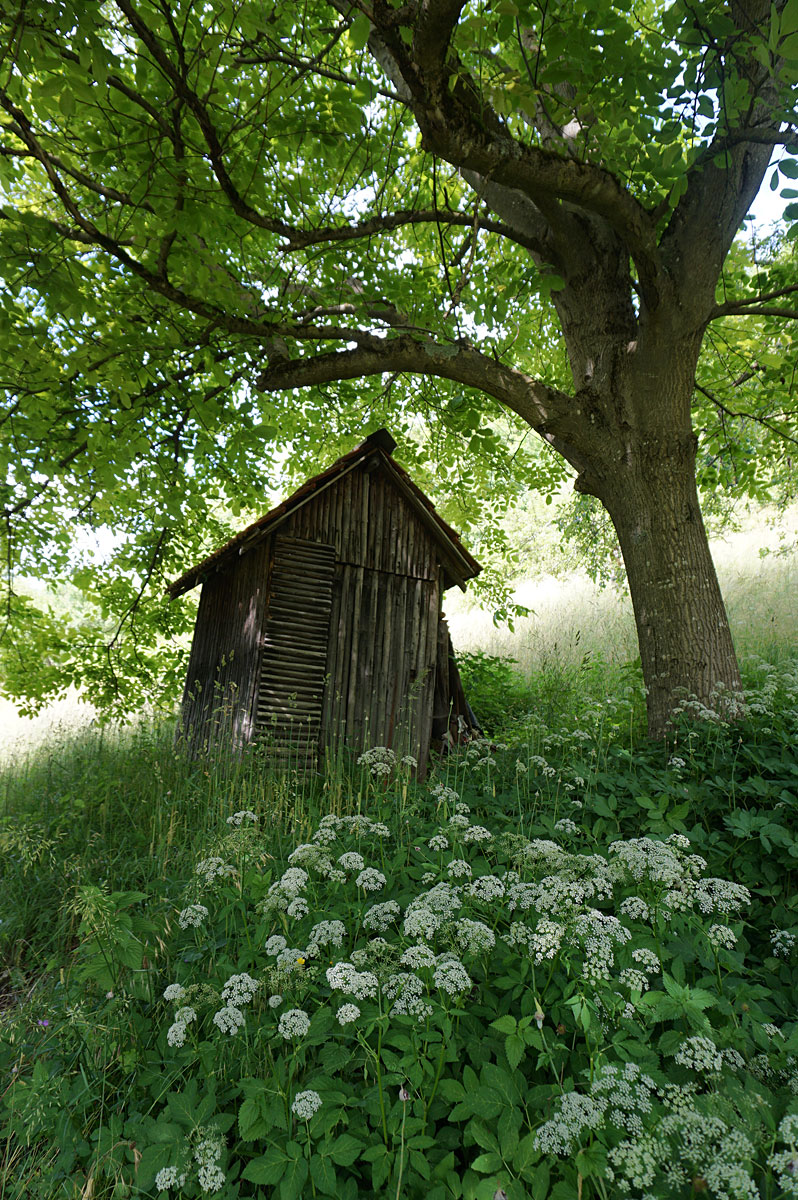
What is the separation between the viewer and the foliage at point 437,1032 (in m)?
1.80

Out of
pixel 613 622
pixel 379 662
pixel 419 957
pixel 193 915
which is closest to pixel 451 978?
pixel 419 957

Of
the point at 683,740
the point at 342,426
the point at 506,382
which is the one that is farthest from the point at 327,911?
the point at 342,426

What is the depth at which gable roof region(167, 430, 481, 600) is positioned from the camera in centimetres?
797

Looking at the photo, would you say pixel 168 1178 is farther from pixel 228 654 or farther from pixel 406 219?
pixel 228 654

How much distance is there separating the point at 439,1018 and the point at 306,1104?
49 centimetres

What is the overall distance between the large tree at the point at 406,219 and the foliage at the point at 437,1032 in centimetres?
305

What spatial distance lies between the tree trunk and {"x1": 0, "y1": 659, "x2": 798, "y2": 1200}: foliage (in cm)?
184

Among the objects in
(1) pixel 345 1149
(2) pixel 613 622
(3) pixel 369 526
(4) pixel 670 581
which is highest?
(3) pixel 369 526

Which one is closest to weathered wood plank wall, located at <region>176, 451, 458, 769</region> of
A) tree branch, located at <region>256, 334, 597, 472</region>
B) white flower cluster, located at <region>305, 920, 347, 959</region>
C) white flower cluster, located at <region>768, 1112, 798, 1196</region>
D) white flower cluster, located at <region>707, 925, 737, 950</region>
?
tree branch, located at <region>256, 334, 597, 472</region>

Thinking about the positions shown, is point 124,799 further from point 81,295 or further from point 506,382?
point 506,382

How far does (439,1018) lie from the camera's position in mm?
2117

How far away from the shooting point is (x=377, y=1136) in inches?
77.5

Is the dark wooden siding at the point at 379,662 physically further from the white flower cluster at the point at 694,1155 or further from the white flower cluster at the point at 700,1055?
the white flower cluster at the point at 694,1155

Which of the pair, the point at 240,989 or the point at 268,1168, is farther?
the point at 240,989
